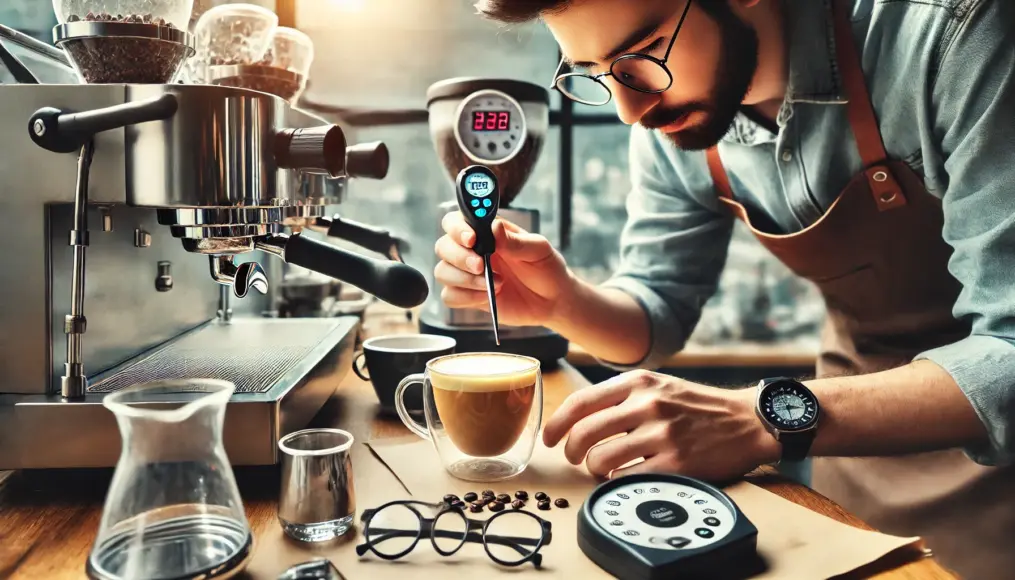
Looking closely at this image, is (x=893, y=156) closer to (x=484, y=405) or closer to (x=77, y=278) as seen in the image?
(x=484, y=405)

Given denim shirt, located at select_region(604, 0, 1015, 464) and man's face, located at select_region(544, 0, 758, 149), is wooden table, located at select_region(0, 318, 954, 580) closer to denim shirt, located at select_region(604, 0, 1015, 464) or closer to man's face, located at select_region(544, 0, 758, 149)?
denim shirt, located at select_region(604, 0, 1015, 464)

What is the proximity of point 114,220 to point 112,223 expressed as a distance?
0.04 m

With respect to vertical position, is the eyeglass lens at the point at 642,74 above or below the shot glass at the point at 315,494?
above

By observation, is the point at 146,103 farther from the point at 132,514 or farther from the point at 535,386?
the point at 535,386

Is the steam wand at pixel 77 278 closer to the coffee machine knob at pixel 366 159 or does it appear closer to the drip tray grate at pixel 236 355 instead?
the drip tray grate at pixel 236 355

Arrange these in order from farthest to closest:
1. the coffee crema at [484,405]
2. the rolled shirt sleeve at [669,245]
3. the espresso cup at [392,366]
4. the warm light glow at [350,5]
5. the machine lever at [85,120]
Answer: the warm light glow at [350,5], the rolled shirt sleeve at [669,245], the espresso cup at [392,366], the coffee crema at [484,405], the machine lever at [85,120]

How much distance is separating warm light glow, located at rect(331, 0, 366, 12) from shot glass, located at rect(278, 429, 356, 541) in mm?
1946

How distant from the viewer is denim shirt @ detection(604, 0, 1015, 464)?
84 cm


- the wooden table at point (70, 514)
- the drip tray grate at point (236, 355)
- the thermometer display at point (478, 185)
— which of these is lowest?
the wooden table at point (70, 514)

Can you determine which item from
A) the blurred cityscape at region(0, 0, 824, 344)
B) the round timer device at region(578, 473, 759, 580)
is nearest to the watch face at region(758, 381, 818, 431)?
the round timer device at region(578, 473, 759, 580)

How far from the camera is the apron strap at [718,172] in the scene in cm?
128

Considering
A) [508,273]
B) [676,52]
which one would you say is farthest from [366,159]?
→ [676,52]

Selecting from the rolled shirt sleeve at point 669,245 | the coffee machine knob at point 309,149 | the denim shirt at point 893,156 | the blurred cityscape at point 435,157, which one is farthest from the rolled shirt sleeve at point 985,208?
the blurred cityscape at point 435,157

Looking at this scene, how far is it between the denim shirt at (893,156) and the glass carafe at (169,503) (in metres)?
0.79
